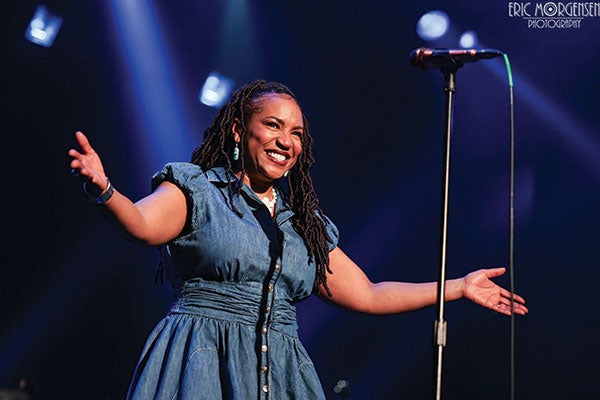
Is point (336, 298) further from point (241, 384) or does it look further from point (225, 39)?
point (225, 39)

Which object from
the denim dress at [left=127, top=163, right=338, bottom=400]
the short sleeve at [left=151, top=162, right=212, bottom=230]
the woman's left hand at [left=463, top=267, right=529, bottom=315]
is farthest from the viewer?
the woman's left hand at [left=463, top=267, right=529, bottom=315]

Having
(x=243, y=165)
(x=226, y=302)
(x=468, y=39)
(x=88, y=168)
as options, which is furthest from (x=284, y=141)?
(x=468, y=39)

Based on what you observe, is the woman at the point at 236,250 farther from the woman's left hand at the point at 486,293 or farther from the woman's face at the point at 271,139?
the woman's left hand at the point at 486,293

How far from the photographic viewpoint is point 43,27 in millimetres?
5680

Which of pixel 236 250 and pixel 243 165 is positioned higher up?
pixel 243 165

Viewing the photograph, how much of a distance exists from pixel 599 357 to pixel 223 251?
4222 millimetres

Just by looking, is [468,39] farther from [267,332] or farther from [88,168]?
[88,168]

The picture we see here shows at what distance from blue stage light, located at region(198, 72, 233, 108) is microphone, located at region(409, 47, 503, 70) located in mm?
3611

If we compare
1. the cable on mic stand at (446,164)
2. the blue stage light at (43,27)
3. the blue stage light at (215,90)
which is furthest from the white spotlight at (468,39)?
the cable on mic stand at (446,164)

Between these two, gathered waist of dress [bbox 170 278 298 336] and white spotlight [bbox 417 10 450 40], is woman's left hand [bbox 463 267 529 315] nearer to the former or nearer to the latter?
gathered waist of dress [bbox 170 278 298 336]

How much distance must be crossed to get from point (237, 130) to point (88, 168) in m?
0.83

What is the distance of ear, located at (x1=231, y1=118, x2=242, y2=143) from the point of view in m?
2.80

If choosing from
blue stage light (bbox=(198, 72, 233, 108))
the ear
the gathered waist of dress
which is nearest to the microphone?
the ear

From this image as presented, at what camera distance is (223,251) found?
2.44 m
